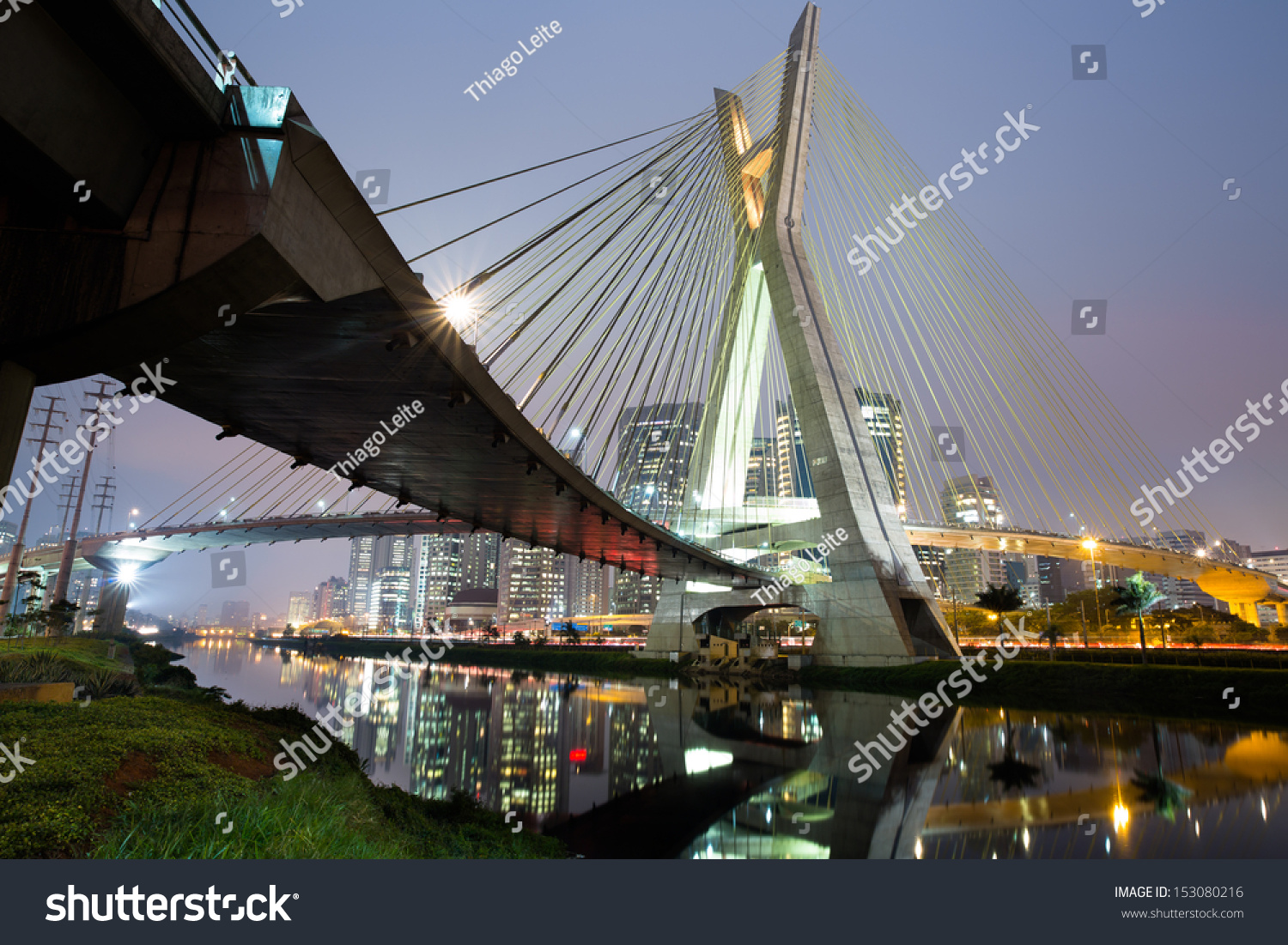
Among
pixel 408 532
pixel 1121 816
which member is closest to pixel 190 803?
pixel 1121 816

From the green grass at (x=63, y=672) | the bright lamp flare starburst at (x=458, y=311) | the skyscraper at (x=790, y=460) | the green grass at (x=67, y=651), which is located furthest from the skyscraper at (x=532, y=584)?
the bright lamp flare starburst at (x=458, y=311)

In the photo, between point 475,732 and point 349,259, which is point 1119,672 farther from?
point 349,259

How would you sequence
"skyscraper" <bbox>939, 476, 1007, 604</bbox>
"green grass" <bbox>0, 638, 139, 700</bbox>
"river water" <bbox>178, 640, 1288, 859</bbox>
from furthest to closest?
"skyscraper" <bbox>939, 476, 1007, 604</bbox>, "green grass" <bbox>0, 638, 139, 700</bbox>, "river water" <bbox>178, 640, 1288, 859</bbox>

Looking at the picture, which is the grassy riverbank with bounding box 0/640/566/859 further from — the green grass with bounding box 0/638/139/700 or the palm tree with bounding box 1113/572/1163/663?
the palm tree with bounding box 1113/572/1163/663

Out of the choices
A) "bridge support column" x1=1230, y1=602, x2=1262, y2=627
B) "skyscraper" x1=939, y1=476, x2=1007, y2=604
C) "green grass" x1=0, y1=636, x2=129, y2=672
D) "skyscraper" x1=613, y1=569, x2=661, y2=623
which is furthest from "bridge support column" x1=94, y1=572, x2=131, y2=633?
"skyscraper" x1=939, y1=476, x2=1007, y2=604

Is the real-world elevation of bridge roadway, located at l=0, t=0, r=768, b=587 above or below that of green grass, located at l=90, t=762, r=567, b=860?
above

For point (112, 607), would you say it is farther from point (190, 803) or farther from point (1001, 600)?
point (1001, 600)

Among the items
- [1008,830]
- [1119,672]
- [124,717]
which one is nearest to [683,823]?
[1008,830]
